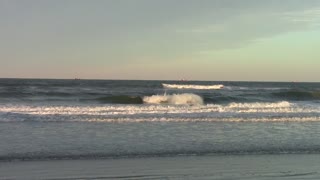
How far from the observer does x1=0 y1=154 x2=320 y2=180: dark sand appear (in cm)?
930

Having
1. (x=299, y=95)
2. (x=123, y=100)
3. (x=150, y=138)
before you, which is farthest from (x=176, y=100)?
(x=150, y=138)

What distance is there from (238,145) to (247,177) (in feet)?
13.8

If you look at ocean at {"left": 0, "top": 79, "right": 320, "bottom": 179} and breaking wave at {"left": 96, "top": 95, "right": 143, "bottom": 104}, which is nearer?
ocean at {"left": 0, "top": 79, "right": 320, "bottom": 179}

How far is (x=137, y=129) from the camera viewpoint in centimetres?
1653

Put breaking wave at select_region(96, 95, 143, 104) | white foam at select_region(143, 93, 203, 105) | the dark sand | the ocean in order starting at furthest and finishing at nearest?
breaking wave at select_region(96, 95, 143, 104) → white foam at select_region(143, 93, 203, 105) → the ocean → the dark sand

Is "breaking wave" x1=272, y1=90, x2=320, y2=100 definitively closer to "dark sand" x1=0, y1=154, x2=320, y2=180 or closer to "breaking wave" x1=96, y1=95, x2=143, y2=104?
"breaking wave" x1=96, y1=95, x2=143, y2=104

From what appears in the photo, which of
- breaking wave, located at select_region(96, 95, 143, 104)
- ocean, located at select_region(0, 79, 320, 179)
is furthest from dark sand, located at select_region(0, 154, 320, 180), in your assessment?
breaking wave, located at select_region(96, 95, 143, 104)

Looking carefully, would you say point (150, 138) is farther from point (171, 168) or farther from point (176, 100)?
point (176, 100)

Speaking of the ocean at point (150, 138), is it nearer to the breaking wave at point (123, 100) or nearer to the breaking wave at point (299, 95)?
the breaking wave at point (123, 100)

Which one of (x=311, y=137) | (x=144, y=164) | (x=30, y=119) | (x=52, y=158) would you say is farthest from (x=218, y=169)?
(x=30, y=119)

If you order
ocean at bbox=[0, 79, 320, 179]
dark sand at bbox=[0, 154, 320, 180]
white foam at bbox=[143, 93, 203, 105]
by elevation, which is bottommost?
dark sand at bbox=[0, 154, 320, 180]

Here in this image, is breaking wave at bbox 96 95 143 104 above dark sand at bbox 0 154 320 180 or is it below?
above

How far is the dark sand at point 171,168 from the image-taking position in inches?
366

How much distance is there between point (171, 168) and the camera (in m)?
10.1
